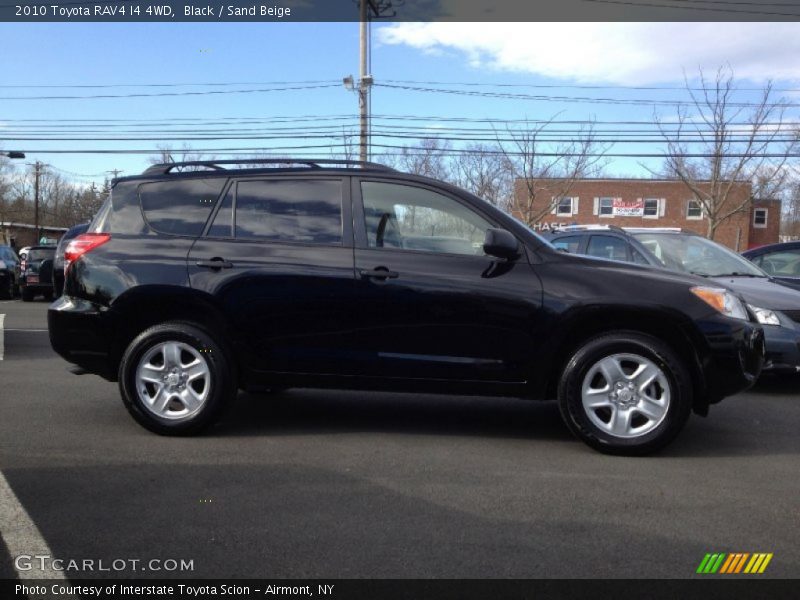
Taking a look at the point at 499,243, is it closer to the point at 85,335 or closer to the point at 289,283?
the point at 289,283

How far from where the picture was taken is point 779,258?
380 inches

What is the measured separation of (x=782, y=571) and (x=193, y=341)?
3679mm

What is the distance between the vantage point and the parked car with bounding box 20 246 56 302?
19.5 metres

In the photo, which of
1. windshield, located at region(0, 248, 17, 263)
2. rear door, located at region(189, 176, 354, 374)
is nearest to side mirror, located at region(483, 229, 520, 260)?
rear door, located at region(189, 176, 354, 374)

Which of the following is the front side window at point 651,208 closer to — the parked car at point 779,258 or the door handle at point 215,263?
the parked car at point 779,258

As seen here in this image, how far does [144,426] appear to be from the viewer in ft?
16.2

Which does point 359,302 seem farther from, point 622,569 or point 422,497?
point 622,569

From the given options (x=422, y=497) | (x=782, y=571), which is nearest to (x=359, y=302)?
(x=422, y=497)

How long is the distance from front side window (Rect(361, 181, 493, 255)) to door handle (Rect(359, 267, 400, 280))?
0.69 feet

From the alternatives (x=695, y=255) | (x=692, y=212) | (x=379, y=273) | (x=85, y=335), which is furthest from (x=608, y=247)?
(x=692, y=212)

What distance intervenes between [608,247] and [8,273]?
17760 mm

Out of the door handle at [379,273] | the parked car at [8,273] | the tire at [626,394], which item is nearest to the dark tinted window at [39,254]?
the parked car at [8,273]

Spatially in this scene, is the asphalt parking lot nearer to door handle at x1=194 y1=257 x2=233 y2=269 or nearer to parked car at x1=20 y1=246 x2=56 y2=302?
door handle at x1=194 y1=257 x2=233 y2=269

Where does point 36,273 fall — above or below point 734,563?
above
